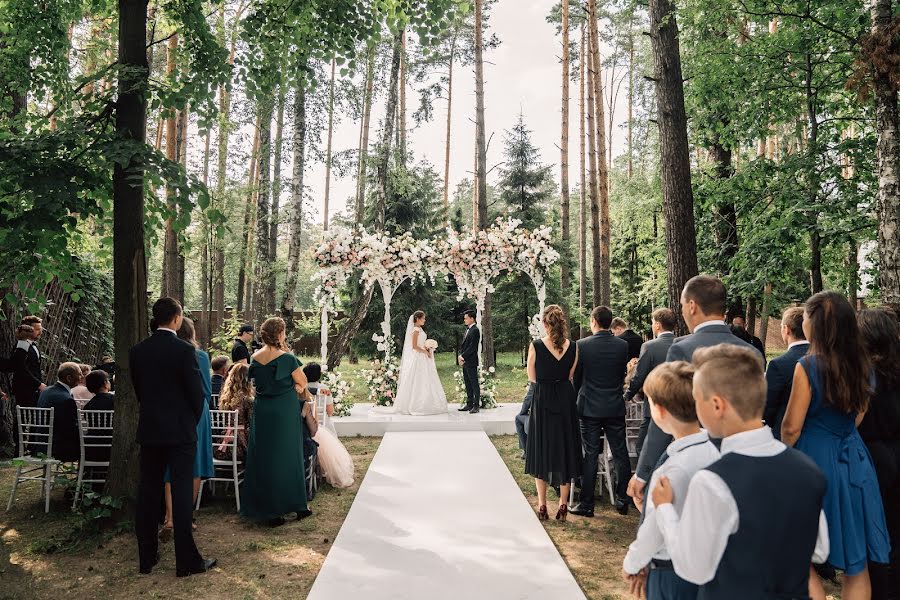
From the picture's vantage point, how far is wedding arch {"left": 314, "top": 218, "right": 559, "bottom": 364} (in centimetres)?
1194

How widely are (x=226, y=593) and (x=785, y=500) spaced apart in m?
3.68

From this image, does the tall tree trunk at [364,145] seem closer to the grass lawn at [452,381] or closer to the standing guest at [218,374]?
the grass lawn at [452,381]

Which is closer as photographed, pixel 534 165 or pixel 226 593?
pixel 226 593

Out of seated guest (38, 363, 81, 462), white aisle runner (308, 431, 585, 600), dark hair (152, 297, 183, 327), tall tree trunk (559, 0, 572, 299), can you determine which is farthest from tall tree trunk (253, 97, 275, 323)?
tall tree trunk (559, 0, 572, 299)

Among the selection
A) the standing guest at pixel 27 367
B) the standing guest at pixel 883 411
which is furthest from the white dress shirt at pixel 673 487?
the standing guest at pixel 27 367

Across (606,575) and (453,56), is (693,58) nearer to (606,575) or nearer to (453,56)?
(606,575)

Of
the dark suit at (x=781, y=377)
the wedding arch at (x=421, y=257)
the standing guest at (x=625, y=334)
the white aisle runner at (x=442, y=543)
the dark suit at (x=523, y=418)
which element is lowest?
the white aisle runner at (x=442, y=543)

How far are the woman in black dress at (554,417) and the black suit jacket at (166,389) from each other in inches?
116

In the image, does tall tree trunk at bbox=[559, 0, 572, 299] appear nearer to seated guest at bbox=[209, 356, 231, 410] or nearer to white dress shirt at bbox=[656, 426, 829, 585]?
seated guest at bbox=[209, 356, 231, 410]

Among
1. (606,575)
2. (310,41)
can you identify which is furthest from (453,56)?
(606,575)

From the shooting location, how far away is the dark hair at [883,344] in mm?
3309

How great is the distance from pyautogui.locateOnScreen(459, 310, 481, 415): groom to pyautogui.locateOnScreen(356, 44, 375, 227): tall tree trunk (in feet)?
13.0

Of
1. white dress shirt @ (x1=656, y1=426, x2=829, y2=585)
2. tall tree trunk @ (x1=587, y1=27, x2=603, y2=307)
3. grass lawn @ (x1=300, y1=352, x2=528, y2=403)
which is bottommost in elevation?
grass lawn @ (x1=300, y1=352, x2=528, y2=403)

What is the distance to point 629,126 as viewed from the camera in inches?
1180
